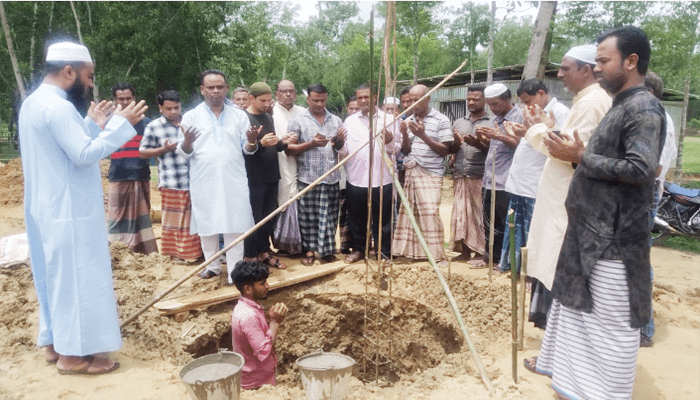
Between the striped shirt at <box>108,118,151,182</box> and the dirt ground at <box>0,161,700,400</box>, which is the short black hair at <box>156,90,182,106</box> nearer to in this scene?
the striped shirt at <box>108,118,151,182</box>

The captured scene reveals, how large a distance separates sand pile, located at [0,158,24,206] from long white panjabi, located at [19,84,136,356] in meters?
8.23

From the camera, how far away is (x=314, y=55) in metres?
36.3

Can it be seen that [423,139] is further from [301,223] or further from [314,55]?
[314,55]

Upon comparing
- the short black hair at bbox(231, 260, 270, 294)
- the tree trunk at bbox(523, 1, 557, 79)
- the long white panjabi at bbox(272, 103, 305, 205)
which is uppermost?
the tree trunk at bbox(523, 1, 557, 79)

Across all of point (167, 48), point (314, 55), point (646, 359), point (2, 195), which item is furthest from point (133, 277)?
point (314, 55)

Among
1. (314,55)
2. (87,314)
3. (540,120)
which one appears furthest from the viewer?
(314,55)

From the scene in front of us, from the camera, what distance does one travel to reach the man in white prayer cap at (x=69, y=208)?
2777 millimetres

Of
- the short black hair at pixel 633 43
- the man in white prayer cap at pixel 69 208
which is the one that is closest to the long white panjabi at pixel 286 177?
the man in white prayer cap at pixel 69 208

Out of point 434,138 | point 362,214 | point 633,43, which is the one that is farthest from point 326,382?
point 434,138

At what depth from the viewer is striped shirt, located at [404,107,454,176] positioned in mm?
5223

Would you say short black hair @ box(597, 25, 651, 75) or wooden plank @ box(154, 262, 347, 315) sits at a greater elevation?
short black hair @ box(597, 25, 651, 75)

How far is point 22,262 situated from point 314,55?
33676 millimetres

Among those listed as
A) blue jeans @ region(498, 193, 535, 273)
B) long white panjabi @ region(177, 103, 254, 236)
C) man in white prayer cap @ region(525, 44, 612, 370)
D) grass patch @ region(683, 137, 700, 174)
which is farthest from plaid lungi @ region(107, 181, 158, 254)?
grass patch @ region(683, 137, 700, 174)

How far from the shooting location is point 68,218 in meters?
2.83
